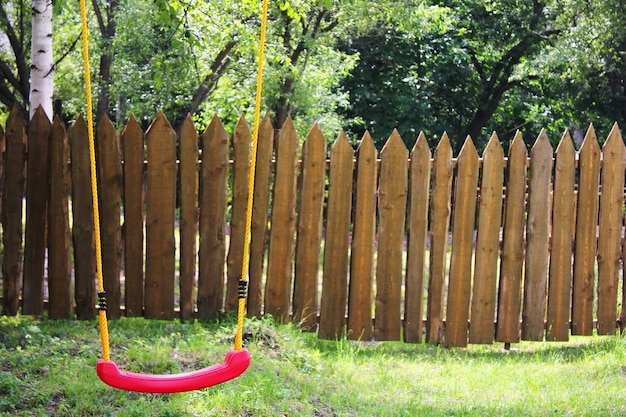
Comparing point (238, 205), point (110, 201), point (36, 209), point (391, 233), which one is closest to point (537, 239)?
point (391, 233)

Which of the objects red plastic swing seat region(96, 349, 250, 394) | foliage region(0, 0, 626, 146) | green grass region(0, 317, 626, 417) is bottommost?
green grass region(0, 317, 626, 417)

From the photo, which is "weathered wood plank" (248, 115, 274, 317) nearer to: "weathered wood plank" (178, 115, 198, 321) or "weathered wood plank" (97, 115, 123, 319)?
"weathered wood plank" (178, 115, 198, 321)

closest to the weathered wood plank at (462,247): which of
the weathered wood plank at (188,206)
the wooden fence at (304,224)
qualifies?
the wooden fence at (304,224)

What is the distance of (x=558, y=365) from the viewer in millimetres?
6008

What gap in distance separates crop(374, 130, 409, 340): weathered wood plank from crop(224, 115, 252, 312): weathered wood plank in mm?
1033

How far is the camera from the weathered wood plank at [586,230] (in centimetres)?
643

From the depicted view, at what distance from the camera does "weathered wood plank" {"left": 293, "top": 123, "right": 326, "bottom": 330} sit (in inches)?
242

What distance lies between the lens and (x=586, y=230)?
6.48m

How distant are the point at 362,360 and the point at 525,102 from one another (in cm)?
1361

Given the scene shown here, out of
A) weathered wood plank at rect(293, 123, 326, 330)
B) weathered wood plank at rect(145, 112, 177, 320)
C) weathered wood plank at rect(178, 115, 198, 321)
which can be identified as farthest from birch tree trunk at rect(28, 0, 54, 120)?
weathered wood plank at rect(293, 123, 326, 330)

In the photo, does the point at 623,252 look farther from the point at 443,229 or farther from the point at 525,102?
the point at 525,102

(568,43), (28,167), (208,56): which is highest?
(568,43)

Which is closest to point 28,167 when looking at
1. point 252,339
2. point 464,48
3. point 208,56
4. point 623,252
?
point 252,339

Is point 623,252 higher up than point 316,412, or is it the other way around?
point 623,252
